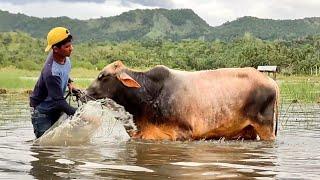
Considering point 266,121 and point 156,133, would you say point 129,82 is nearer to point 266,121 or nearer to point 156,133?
point 156,133

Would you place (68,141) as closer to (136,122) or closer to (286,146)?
(136,122)

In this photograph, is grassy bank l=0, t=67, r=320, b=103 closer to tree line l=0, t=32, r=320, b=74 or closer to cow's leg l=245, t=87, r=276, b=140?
tree line l=0, t=32, r=320, b=74

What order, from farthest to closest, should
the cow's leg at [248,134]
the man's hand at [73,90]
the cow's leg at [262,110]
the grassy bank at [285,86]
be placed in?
the grassy bank at [285,86], the cow's leg at [248,134], the cow's leg at [262,110], the man's hand at [73,90]

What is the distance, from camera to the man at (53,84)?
793cm

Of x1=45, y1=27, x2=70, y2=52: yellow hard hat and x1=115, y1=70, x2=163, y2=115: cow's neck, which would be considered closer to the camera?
x1=45, y1=27, x2=70, y2=52: yellow hard hat

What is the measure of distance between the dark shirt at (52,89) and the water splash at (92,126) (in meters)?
0.28

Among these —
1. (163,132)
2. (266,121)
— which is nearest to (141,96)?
(163,132)

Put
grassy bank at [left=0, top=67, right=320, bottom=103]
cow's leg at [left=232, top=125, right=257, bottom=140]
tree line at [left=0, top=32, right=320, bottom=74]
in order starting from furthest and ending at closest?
tree line at [left=0, top=32, right=320, bottom=74] < grassy bank at [left=0, top=67, right=320, bottom=103] < cow's leg at [left=232, top=125, right=257, bottom=140]

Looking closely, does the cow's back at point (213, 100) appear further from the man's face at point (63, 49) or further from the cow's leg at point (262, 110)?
the man's face at point (63, 49)

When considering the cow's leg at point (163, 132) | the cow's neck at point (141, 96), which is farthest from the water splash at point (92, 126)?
the cow's leg at point (163, 132)

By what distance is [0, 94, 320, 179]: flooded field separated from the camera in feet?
19.9

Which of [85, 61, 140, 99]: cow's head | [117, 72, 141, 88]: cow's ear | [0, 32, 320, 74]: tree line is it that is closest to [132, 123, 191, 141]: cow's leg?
[117, 72, 141, 88]: cow's ear

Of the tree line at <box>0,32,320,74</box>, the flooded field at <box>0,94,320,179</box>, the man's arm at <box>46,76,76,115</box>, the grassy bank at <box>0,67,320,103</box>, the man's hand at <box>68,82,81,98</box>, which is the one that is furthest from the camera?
the tree line at <box>0,32,320,74</box>

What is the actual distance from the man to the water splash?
17cm
